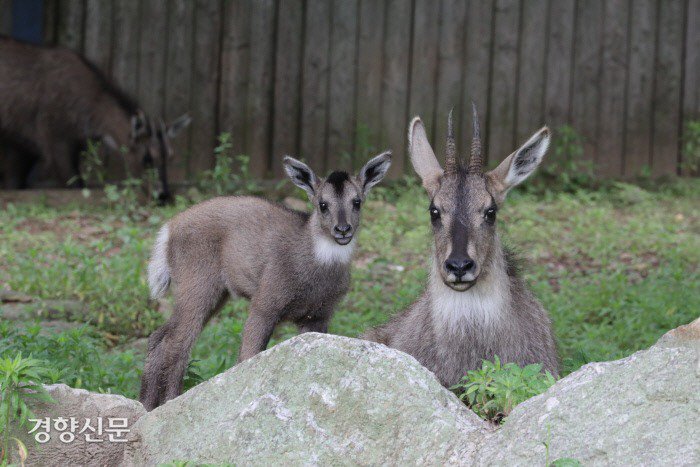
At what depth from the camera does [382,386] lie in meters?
4.00

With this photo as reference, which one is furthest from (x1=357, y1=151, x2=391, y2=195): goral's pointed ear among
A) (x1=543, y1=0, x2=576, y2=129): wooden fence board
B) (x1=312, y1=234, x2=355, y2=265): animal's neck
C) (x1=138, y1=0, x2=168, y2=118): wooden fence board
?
(x1=543, y1=0, x2=576, y2=129): wooden fence board

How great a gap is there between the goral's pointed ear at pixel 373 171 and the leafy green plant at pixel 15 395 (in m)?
3.23

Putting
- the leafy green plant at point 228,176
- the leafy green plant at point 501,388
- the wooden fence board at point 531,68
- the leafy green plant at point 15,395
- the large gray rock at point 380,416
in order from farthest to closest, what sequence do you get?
the wooden fence board at point 531,68 < the leafy green plant at point 228,176 < the leafy green plant at point 501,388 < the leafy green plant at point 15,395 < the large gray rock at point 380,416

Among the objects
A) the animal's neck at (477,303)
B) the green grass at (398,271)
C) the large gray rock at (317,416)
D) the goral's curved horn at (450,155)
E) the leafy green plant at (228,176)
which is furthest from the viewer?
the leafy green plant at (228,176)

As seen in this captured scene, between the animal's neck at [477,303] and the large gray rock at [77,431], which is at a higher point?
the animal's neck at [477,303]

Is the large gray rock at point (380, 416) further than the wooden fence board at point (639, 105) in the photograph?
No

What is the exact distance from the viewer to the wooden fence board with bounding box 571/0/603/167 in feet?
39.2

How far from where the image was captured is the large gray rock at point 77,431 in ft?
13.7

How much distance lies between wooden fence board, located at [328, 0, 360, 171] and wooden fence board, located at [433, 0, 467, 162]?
37.4 inches

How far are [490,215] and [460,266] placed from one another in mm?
450

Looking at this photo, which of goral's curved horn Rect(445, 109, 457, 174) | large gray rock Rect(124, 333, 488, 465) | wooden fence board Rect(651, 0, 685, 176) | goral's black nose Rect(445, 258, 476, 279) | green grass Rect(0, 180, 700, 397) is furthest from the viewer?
wooden fence board Rect(651, 0, 685, 176)

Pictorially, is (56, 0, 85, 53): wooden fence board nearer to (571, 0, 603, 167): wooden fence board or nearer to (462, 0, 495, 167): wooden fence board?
(462, 0, 495, 167): wooden fence board

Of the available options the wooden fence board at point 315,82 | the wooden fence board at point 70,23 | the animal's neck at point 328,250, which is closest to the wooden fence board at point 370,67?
the wooden fence board at point 315,82

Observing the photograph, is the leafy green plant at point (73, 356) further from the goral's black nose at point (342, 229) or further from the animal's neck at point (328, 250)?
the goral's black nose at point (342, 229)
